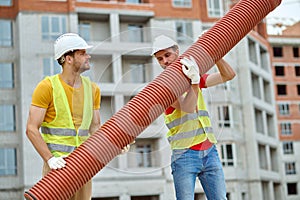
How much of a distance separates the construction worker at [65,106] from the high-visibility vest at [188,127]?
1.74ft

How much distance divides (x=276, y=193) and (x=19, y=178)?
2193 centimetres

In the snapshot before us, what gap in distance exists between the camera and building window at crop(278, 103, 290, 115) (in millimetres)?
55875

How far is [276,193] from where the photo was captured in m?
45.1

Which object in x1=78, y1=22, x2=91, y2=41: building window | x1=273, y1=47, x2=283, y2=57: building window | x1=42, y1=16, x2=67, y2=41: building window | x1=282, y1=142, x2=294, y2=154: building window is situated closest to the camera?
x1=42, y1=16, x2=67, y2=41: building window

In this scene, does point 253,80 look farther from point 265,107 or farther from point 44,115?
point 44,115

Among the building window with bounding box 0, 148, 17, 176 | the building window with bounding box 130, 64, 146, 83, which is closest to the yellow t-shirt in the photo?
the building window with bounding box 130, 64, 146, 83

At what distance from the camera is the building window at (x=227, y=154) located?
34.4 m

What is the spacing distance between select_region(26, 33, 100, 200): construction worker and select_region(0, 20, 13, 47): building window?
89.1ft

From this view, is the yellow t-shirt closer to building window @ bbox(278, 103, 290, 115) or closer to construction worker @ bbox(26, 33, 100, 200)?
construction worker @ bbox(26, 33, 100, 200)

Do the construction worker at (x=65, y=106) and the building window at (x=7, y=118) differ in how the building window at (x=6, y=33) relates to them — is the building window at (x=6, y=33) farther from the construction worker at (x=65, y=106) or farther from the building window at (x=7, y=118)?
the construction worker at (x=65, y=106)

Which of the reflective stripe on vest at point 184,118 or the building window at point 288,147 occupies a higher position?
the reflective stripe on vest at point 184,118

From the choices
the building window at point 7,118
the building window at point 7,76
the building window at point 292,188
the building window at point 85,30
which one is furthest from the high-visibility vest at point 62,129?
the building window at point 292,188

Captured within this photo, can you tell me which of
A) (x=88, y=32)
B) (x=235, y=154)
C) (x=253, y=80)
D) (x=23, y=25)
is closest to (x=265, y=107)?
(x=253, y=80)

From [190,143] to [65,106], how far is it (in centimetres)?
82
